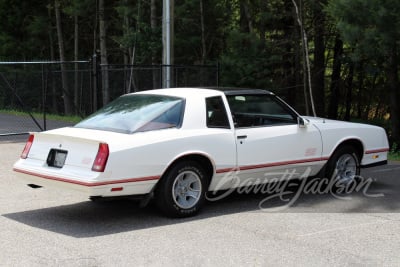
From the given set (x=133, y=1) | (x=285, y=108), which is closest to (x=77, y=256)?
(x=285, y=108)

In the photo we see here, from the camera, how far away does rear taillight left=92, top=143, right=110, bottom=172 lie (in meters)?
6.70

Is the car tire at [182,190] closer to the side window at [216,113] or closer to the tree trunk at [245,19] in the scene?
the side window at [216,113]

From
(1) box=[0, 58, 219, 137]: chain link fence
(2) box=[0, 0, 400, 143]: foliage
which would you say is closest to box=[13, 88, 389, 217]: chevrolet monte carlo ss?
(2) box=[0, 0, 400, 143]: foliage

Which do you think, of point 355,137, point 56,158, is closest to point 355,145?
point 355,137

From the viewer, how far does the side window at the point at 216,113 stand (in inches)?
308

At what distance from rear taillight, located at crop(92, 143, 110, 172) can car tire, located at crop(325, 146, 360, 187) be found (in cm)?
365

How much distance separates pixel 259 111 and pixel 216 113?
31.8 inches

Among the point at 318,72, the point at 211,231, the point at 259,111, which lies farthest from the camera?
the point at 318,72

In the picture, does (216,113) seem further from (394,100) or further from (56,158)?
(394,100)

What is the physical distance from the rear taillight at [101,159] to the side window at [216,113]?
5.08 feet

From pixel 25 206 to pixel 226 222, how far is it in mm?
2710

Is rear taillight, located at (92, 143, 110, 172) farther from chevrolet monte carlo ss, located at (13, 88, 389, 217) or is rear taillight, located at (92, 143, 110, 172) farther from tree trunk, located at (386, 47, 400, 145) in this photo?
tree trunk, located at (386, 47, 400, 145)

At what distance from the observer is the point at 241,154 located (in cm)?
788

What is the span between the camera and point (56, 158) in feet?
23.8
